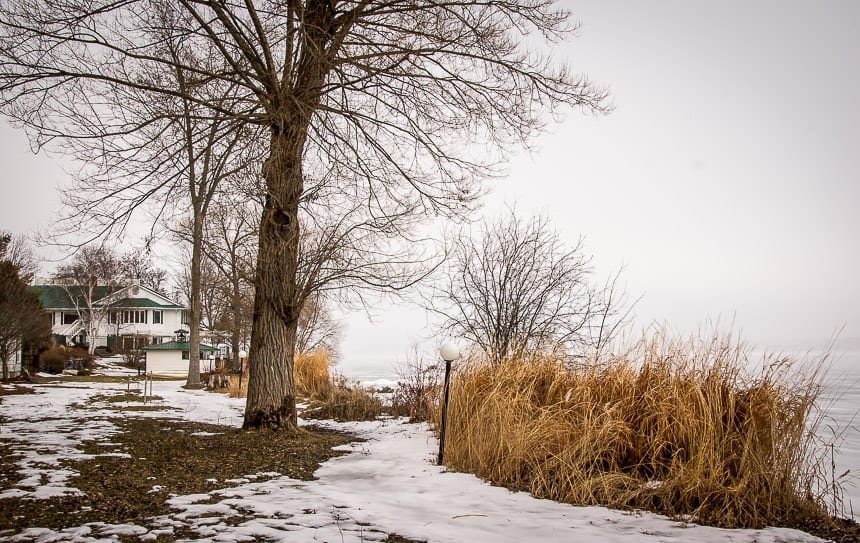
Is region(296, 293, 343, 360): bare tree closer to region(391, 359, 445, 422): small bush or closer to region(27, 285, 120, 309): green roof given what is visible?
region(391, 359, 445, 422): small bush

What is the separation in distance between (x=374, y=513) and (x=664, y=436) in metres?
2.61

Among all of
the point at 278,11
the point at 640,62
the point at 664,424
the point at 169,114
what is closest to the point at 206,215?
the point at 169,114

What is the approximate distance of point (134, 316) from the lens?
42750mm

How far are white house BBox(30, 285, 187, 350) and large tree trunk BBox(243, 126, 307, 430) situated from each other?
36.3 meters

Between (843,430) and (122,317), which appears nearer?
(843,430)

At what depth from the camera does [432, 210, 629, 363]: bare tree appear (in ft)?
34.2

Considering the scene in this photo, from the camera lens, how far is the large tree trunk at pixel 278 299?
7.76 metres

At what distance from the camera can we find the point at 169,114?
7.48 meters

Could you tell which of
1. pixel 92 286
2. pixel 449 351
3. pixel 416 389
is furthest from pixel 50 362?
pixel 449 351

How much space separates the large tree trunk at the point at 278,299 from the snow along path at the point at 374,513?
2.11 m

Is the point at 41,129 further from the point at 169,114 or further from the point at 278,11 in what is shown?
the point at 278,11

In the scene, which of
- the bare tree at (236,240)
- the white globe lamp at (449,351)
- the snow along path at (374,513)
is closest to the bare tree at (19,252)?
the bare tree at (236,240)

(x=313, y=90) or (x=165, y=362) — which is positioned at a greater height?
(x=313, y=90)

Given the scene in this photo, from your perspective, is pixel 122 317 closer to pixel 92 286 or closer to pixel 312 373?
pixel 92 286
